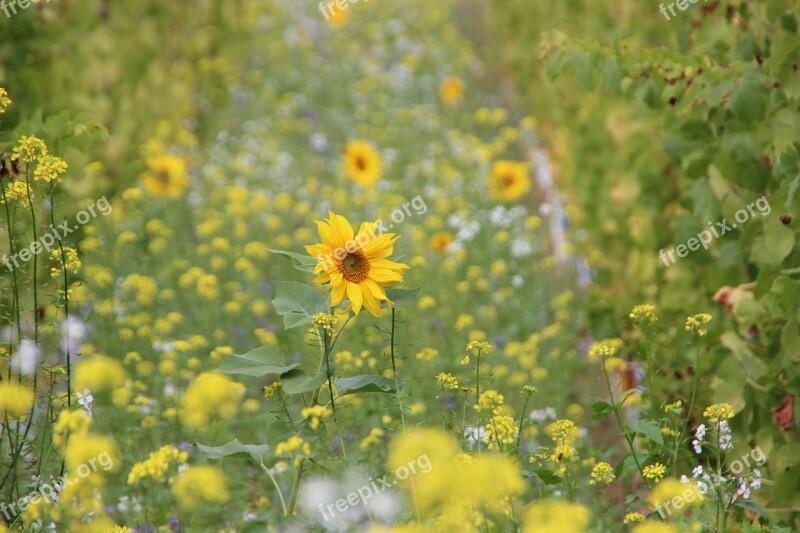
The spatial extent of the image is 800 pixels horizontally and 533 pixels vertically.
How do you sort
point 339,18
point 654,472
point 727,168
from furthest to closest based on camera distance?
1. point 339,18
2. point 727,168
3. point 654,472

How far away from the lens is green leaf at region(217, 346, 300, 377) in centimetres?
200

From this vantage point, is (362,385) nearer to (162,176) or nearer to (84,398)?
(84,398)

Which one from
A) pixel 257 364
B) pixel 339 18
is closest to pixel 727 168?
pixel 257 364

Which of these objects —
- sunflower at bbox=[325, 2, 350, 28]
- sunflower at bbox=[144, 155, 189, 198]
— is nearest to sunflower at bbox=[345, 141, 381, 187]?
sunflower at bbox=[144, 155, 189, 198]

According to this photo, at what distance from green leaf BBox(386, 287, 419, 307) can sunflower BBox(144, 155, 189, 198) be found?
128 inches

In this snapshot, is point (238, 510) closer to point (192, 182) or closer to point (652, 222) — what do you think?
point (652, 222)

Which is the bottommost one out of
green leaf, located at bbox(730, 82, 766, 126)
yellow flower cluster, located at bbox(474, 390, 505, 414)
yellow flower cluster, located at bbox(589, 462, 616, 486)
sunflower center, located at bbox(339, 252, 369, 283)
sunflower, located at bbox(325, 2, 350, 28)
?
yellow flower cluster, located at bbox(589, 462, 616, 486)

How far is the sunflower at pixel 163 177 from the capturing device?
511cm

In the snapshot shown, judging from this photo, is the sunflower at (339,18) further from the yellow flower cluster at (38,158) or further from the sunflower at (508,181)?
the yellow flower cluster at (38,158)

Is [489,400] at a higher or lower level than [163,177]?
lower

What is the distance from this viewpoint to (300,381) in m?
2.02

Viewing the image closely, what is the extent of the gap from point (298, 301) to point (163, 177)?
126 inches

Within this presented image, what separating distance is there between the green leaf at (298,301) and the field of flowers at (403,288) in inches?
0.5

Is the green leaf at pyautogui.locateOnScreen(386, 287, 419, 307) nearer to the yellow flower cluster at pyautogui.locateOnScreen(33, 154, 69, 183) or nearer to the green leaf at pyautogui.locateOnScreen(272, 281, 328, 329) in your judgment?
the green leaf at pyautogui.locateOnScreen(272, 281, 328, 329)
